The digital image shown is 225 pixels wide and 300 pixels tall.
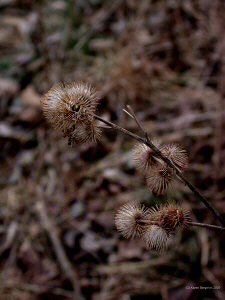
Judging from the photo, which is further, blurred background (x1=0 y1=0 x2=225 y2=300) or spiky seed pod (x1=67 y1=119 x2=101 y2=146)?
blurred background (x1=0 y1=0 x2=225 y2=300)

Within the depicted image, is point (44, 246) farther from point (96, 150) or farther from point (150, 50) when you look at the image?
point (150, 50)

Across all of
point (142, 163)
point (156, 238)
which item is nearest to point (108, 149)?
point (142, 163)

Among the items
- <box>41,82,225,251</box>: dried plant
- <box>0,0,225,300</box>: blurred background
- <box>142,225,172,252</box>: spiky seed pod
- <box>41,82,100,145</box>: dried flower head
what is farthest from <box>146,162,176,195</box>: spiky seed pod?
<box>0,0,225,300</box>: blurred background

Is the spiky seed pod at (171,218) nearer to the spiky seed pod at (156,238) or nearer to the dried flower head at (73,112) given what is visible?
the spiky seed pod at (156,238)

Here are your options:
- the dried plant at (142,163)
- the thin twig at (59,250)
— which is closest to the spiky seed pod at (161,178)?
the dried plant at (142,163)

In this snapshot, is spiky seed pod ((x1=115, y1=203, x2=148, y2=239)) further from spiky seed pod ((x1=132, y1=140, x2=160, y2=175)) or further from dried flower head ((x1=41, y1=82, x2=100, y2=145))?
dried flower head ((x1=41, y1=82, x2=100, y2=145))

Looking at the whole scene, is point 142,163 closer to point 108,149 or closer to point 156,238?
point 156,238

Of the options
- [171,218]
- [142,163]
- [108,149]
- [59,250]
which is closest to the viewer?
[171,218]
